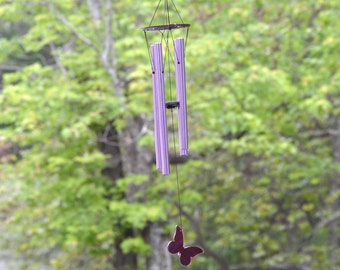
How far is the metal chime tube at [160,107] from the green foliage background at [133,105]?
9.62 ft

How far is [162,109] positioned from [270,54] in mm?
4641

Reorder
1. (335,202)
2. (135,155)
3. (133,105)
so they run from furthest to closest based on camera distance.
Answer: (335,202) → (135,155) → (133,105)

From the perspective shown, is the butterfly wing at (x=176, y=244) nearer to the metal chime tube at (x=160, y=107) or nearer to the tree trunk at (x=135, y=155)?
the metal chime tube at (x=160, y=107)

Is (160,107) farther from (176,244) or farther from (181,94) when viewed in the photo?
(176,244)

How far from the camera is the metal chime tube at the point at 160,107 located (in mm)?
2951

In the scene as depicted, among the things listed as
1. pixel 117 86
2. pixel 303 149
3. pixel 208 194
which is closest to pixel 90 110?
pixel 117 86

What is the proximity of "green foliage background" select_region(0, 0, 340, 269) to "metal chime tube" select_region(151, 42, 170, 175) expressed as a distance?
2.93 metres

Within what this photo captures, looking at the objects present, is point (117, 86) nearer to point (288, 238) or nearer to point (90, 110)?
point (90, 110)

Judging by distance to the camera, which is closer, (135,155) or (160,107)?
(160,107)

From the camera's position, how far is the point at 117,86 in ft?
21.5

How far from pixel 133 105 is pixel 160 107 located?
3.20m

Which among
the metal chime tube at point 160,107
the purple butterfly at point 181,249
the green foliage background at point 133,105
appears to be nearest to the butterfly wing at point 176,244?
the purple butterfly at point 181,249

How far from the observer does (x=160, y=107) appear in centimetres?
296

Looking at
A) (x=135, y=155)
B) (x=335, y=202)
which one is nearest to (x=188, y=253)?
(x=135, y=155)
